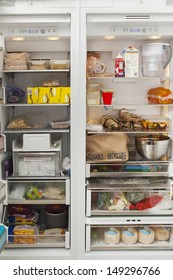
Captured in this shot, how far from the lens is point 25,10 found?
224cm

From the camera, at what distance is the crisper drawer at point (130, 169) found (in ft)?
8.21

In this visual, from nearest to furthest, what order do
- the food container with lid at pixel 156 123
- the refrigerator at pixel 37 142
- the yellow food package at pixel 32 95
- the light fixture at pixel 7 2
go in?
the light fixture at pixel 7 2, the refrigerator at pixel 37 142, the yellow food package at pixel 32 95, the food container with lid at pixel 156 123

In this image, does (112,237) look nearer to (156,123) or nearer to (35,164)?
(35,164)

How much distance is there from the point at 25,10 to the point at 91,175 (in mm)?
1287

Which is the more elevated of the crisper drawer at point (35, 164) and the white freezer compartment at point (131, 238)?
the crisper drawer at point (35, 164)

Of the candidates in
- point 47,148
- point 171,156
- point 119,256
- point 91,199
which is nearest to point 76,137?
point 47,148

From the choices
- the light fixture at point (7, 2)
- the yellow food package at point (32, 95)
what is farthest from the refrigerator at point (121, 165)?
the light fixture at point (7, 2)

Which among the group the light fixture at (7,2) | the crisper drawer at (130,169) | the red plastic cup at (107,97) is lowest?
the crisper drawer at (130,169)

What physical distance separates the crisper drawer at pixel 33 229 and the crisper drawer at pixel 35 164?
0.38 metres

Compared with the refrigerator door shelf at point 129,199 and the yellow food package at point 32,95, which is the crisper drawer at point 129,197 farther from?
the yellow food package at point 32,95

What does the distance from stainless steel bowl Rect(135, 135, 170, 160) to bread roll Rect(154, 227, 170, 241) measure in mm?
587

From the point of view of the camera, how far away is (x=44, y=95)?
2.46m

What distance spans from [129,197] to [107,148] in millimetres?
433

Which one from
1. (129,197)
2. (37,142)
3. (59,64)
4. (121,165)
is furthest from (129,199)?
(59,64)
